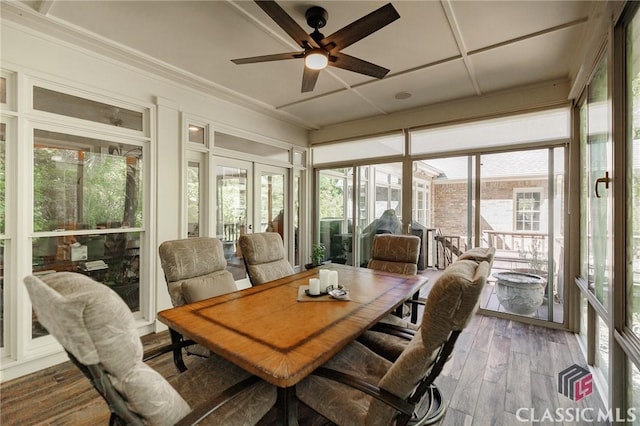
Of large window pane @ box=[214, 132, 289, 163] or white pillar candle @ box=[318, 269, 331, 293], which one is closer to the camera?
white pillar candle @ box=[318, 269, 331, 293]

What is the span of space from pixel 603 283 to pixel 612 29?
1743mm

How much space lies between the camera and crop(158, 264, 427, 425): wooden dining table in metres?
1.18

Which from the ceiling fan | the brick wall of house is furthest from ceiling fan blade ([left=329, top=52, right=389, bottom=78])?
the brick wall of house

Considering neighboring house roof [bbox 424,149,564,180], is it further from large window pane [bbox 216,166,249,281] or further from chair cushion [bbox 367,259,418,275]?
large window pane [bbox 216,166,249,281]

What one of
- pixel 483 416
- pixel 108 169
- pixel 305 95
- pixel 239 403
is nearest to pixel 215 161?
pixel 108 169

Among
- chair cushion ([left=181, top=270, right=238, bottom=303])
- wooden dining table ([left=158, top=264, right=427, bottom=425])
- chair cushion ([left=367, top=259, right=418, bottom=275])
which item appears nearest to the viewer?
wooden dining table ([left=158, top=264, right=427, bottom=425])

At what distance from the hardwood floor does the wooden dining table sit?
0.51 meters

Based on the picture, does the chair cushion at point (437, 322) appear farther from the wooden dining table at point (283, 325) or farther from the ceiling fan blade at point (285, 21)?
the ceiling fan blade at point (285, 21)

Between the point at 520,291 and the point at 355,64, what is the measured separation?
329 cm

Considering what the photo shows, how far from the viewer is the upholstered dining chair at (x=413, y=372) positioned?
1051mm

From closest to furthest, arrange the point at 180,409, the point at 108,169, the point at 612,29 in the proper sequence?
the point at 180,409 < the point at 612,29 < the point at 108,169

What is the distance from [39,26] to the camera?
2373mm

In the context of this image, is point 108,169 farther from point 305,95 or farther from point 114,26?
point 305,95

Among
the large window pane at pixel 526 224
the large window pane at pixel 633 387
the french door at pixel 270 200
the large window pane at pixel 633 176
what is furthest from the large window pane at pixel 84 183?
the large window pane at pixel 526 224
